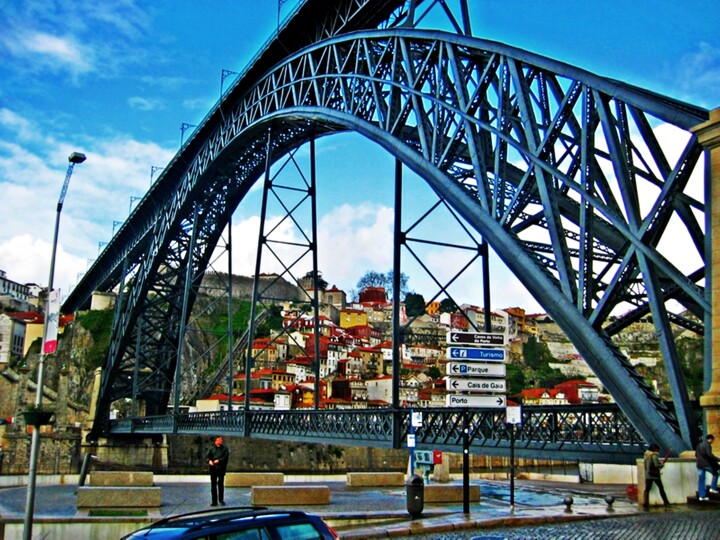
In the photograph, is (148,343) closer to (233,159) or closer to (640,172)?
(233,159)

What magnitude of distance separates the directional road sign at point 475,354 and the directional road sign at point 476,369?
12 cm

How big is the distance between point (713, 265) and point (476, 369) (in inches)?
187

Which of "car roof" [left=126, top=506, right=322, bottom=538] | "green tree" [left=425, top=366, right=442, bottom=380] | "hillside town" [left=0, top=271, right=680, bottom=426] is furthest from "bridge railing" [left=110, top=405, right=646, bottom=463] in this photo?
"green tree" [left=425, top=366, right=442, bottom=380]

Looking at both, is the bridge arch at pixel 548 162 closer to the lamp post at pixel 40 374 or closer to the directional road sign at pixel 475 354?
the directional road sign at pixel 475 354

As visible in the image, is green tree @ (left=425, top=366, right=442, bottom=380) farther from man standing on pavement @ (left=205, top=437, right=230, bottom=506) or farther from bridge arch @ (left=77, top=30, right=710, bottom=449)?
man standing on pavement @ (left=205, top=437, right=230, bottom=506)

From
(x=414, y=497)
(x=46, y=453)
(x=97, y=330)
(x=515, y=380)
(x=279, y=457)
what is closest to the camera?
(x=414, y=497)

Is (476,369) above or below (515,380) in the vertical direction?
below

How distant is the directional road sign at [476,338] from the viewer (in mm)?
15242

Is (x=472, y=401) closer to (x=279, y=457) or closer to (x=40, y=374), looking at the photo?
(x=40, y=374)

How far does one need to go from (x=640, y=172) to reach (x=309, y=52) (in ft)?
52.7

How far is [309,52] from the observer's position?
27953 mm

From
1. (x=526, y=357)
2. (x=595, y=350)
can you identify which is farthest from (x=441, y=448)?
(x=526, y=357)

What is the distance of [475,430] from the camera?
18141 mm

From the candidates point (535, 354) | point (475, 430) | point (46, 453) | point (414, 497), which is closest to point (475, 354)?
point (414, 497)
